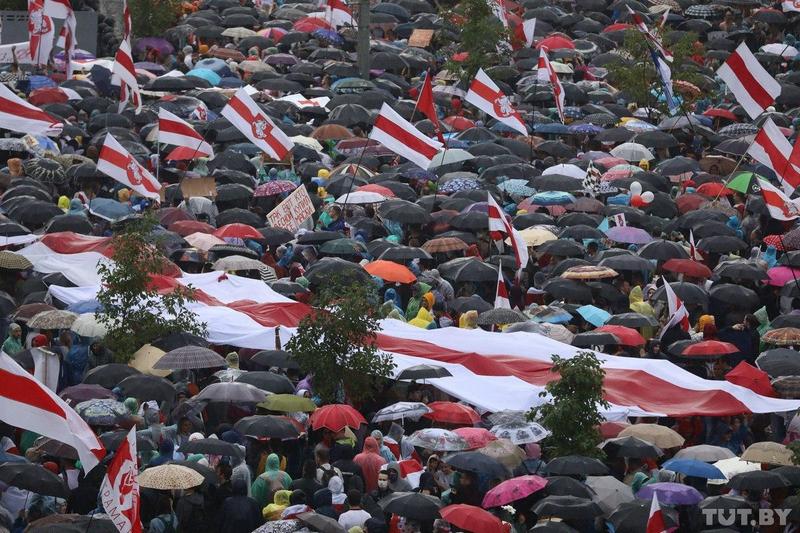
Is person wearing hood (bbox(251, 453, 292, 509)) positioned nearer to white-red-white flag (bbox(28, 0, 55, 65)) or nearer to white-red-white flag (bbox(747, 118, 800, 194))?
white-red-white flag (bbox(747, 118, 800, 194))

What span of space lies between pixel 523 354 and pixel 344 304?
2.65 m

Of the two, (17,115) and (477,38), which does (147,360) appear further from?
(477,38)

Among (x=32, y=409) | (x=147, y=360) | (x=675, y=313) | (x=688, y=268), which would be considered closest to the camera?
(x=32, y=409)

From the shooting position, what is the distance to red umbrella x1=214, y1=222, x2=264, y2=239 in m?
25.5

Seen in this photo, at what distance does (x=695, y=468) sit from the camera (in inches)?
688

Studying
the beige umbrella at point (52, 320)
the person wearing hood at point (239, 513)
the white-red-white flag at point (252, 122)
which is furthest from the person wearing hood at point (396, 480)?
the white-red-white flag at point (252, 122)

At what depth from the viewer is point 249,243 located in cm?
2592

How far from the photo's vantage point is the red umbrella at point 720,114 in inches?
1481

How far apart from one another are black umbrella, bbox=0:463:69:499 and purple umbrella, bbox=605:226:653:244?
41.1ft

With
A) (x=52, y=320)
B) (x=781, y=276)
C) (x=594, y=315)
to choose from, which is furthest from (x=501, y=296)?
(x=52, y=320)

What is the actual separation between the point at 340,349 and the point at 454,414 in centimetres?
143

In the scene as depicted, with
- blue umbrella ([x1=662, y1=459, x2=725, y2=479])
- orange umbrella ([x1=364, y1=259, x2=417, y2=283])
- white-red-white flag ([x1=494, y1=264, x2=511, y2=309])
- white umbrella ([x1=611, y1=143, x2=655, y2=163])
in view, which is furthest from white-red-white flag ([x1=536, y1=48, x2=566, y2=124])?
blue umbrella ([x1=662, y1=459, x2=725, y2=479])

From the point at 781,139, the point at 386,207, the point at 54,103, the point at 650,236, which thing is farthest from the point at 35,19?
the point at 781,139

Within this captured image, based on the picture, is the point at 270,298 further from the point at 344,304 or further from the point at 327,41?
the point at 327,41
